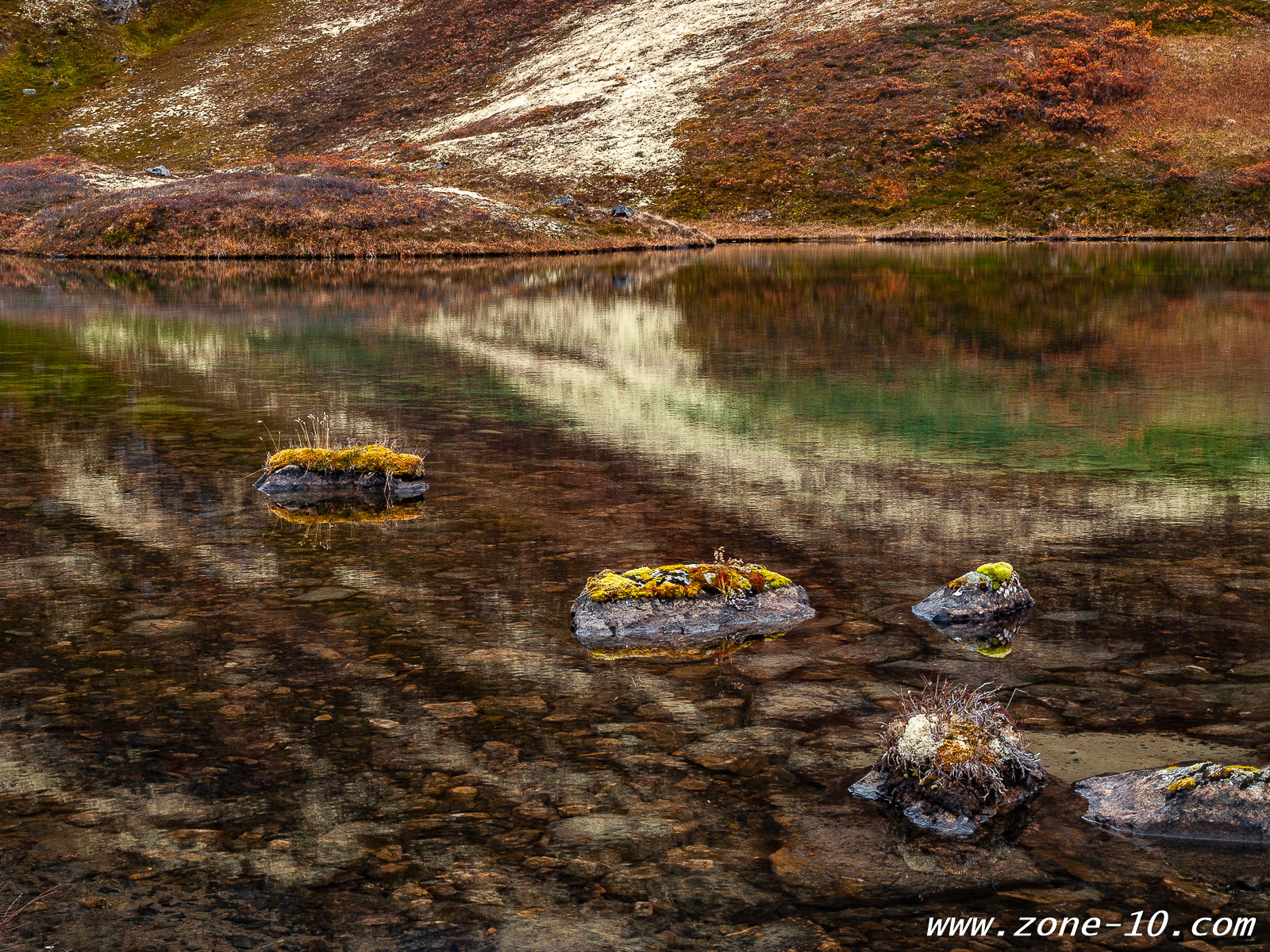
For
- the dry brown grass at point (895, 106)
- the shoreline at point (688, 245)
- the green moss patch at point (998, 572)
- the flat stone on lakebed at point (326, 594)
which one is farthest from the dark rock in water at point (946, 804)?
the dry brown grass at point (895, 106)

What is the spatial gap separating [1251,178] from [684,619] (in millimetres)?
101810

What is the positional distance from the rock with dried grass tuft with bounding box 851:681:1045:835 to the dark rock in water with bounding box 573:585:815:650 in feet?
10.8

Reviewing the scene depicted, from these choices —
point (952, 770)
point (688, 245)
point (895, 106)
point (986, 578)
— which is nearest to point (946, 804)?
point (952, 770)

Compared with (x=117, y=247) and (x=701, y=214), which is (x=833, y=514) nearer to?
(x=117, y=247)

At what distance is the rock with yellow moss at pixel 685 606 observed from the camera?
11383 millimetres

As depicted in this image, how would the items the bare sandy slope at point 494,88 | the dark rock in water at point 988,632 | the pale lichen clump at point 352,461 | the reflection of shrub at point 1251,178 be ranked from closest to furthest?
the dark rock in water at point 988,632 < the pale lichen clump at point 352,461 < the reflection of shrub at point 1251,178 < the bare sandy slope at point 494,88

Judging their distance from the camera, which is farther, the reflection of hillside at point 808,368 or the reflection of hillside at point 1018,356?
the reflection of hillside at point 1018,356

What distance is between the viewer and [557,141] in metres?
119

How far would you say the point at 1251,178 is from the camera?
319 feet

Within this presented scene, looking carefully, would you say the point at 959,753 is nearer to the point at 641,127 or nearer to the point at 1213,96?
the point at 1213,96

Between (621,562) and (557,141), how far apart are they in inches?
4366

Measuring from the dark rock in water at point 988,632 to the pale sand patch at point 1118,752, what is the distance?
1.87 meters

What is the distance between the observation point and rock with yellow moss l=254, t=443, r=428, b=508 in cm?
1764

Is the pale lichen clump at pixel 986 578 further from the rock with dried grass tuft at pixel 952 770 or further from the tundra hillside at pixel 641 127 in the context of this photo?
the tundra hillside at pixel 641 127
